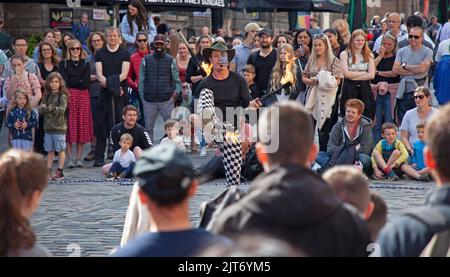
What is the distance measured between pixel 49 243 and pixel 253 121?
174 inches

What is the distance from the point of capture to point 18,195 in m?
4.20

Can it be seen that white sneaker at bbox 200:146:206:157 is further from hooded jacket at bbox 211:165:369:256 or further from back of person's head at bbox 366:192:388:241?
hooded jacket at bbox 211:165:369:256

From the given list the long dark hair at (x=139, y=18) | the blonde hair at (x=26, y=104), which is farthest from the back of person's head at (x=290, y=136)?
the long dark hair at (x=139, y=18)

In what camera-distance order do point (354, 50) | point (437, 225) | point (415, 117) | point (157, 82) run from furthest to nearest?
point (157, 82) < point (354, 50) < point (415, 117) < point (437, 225)

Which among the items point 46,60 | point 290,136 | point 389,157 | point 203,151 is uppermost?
point 290,136

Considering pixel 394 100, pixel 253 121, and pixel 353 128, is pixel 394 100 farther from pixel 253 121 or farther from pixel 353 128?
pixel 253 121

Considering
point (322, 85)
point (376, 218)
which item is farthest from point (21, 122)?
point (376, 218)

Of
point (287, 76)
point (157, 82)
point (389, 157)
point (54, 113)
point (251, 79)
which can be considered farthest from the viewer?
point (157, 82)

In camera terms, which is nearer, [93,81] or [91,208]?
[91,208]

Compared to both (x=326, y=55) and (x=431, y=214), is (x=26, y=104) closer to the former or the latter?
(x=326, y=55)

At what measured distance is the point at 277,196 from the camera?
4.19m

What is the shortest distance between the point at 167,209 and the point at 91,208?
23.6 feet

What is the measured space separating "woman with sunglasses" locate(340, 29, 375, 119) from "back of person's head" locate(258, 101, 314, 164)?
10.4 m
